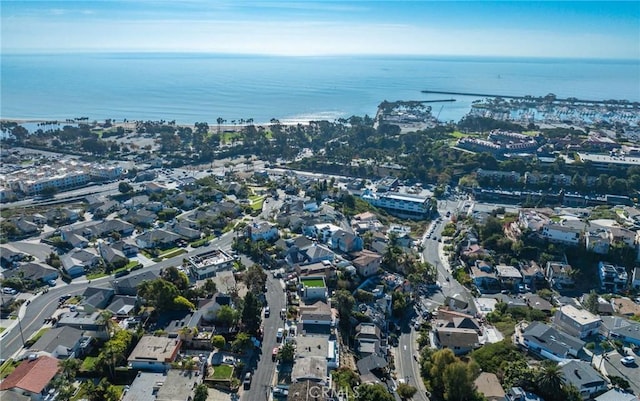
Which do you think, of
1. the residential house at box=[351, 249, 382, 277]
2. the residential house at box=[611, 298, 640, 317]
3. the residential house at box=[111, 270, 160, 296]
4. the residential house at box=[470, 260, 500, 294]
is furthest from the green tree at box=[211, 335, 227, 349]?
the residential house at box=[611, 298, 640, 317]

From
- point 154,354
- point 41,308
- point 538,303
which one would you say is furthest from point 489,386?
point 41,308

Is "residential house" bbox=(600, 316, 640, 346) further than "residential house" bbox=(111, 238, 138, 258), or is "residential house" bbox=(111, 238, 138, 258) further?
"residential house" bbox=(111, 238, 138, 258)

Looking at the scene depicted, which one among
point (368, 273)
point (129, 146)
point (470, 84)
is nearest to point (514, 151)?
point (368, 273)

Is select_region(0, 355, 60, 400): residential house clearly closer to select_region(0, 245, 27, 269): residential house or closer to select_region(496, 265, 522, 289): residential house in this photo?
select_region(0, 245, 27, 269): residential house

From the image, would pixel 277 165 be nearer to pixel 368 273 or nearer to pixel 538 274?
pixel 368 273

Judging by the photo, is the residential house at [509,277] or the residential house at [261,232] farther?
the residential house at [261,232]

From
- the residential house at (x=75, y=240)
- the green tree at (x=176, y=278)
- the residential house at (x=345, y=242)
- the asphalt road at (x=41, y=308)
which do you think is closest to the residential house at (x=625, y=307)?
the residential house at (x=345, y=242)

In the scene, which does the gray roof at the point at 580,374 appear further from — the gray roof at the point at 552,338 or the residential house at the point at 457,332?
the residential house at the point at 457,332
